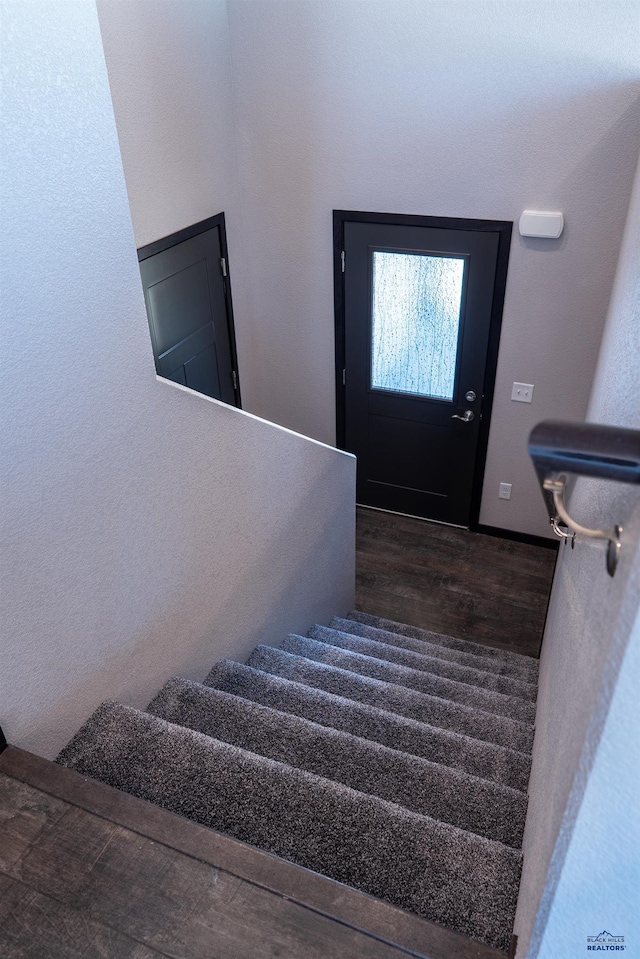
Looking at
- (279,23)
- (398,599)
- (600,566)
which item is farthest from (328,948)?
(279,23)

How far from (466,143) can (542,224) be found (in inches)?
22.0

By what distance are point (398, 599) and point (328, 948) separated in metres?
3.00

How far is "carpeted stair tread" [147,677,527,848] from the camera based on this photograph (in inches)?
70.0

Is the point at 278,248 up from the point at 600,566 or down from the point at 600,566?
down

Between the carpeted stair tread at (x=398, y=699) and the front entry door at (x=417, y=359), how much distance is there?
210 centimetres

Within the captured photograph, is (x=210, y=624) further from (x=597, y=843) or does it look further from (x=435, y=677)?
(x=597, y=843)

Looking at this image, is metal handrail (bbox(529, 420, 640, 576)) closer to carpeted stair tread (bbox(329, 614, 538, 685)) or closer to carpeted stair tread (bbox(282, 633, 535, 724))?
carpeted stair tread (bbox(282, 633, 535, 724))

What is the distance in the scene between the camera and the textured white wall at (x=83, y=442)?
58.2 inches

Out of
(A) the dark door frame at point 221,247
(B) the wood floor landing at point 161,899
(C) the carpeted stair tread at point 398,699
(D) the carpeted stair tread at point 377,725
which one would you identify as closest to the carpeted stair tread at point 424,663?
(C) the carpeted stair tread at point 398,699

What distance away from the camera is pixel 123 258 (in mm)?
1769

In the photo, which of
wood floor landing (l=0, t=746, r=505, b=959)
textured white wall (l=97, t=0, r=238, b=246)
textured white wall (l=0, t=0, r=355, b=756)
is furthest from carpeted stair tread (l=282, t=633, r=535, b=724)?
textured white wall (l=97, t=0, r=238, b=246)

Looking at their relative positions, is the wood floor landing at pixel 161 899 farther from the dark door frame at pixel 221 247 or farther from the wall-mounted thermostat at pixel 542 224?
the wall-mounted thermostat at pixel 542 224

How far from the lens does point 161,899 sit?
1.39 metres

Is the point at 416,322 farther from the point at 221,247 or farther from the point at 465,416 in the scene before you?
the point at 221,247
